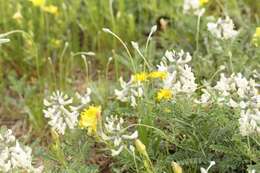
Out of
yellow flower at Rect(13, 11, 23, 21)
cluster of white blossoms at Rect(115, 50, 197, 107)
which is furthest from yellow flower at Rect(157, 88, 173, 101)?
yellow flower at Rect(13, 11, 23, 21)

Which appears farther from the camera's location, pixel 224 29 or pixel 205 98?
pixel 224 29

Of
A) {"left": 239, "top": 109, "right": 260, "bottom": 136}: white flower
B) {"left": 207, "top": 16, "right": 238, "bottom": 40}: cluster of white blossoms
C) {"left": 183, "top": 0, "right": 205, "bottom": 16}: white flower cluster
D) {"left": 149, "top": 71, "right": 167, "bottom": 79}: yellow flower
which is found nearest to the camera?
{"left": 239, "top": 109, "right": 260, "bottom": 136}: white flower

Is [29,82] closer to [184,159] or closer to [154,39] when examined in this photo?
[154,39]

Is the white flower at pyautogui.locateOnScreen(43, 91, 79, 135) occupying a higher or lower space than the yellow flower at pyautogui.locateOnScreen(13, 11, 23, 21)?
lower

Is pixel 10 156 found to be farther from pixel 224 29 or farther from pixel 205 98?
pixel 224 29

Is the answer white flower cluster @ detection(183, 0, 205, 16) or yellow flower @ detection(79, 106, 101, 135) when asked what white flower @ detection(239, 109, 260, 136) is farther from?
white flower cluster @ detection(183, 0, 205, 16)

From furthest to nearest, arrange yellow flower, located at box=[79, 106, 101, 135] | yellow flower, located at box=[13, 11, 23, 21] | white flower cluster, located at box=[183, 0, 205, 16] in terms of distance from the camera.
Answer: yellow flower, located at box=[13, 11, 23, 21] → white flower cluster, located at box=[183, 0, 205, 16] → yellow flower, located at box=[79, 106, 101, 135]

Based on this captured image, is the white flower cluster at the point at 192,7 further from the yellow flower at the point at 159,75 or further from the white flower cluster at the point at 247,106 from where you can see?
the white flower cluster at the point at 247,106

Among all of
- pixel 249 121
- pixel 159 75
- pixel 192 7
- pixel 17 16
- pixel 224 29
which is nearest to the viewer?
pixel 249 121

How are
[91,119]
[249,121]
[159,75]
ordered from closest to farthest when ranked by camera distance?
[249,121] → [91,119] → [159,75]

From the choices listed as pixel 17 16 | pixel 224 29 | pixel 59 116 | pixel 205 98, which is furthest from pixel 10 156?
pixel 17 16

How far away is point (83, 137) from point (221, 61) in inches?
27.0

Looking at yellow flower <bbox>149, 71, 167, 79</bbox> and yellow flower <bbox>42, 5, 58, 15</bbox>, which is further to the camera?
yellow flower <bbox>42, 5, 58, 15</bbox>

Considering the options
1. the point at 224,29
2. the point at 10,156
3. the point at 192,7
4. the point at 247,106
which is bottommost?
the point at 10,156
